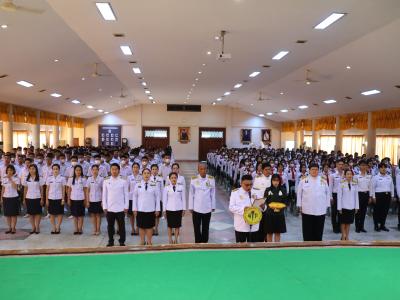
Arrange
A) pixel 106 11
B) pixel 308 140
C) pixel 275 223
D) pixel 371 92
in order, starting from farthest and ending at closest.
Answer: pixel 308 140 → pixel 371 92 → pixel 106 11 → pixel 275 223

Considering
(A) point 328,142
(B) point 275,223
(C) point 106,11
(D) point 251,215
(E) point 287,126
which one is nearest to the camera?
(D) point 251,215

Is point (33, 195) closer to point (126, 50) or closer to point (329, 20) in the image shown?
point (126, 50)

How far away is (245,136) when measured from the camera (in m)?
30.9

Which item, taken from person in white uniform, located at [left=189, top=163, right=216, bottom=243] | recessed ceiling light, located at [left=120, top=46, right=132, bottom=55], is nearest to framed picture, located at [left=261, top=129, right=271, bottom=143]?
recessed ceiling light, located at [left=120, top=46, right=132, bottom=55]

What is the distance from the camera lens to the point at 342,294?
2.82 metres

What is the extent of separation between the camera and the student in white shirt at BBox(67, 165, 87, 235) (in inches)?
301

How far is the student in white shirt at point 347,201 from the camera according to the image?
6918 millimetres

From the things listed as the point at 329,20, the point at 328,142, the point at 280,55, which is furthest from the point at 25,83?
the point at 328,142

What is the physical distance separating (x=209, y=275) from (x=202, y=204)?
319cm

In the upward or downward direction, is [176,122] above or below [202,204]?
above

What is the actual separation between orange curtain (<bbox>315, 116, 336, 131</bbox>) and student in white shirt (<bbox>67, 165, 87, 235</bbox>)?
17113mm

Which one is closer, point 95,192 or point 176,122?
point 95,192

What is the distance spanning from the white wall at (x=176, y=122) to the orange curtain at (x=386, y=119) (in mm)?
14255

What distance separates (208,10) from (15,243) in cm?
552
